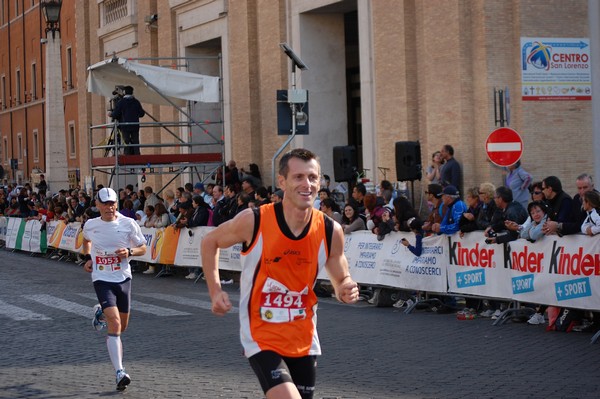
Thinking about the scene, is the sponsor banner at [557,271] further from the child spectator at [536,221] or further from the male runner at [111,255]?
the male runner at [111,255]

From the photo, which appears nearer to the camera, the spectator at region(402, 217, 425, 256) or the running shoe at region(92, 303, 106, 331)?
the running shoe at region(92, 303, 106, 331)

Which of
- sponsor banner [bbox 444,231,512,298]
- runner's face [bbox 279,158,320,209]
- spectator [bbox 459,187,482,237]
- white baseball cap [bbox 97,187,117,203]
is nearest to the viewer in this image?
runner's face [bbox 279,158,320,209]

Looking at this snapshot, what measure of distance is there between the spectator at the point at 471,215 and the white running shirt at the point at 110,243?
5.28m

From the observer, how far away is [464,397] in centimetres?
991

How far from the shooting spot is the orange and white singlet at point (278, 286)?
21.5 ft

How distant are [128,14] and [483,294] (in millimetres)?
29036

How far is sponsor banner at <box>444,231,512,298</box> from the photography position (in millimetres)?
15125

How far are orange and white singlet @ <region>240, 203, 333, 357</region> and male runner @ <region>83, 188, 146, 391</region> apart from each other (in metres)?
4.87

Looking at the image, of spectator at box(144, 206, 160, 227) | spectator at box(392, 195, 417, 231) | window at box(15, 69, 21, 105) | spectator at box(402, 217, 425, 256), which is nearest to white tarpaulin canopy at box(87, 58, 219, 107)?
spectator at box(144, 206, 160, 227)

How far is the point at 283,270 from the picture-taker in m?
6.59

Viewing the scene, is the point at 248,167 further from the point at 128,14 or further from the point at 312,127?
the point at 128,14

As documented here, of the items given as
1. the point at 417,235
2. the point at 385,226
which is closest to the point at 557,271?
the point at 417,235

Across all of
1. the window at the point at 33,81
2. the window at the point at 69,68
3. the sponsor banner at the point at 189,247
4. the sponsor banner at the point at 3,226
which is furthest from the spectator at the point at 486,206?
the window at the point at 33,81

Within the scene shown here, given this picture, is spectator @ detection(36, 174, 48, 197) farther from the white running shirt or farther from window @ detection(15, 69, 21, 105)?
the white running shirt
